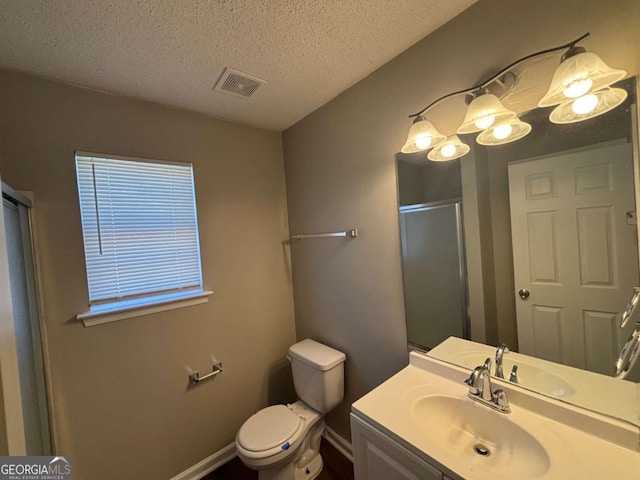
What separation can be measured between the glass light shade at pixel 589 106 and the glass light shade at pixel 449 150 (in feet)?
A: 0.96

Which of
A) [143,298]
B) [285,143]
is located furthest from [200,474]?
[285,143]

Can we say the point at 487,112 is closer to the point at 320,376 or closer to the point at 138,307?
the point at 320,376

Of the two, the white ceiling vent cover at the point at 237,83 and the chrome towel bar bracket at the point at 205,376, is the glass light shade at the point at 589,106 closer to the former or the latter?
the white ceiling vent cover at the point at 237,83

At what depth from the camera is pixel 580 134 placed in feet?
2.74

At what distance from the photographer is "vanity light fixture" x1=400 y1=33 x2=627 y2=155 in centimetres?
74

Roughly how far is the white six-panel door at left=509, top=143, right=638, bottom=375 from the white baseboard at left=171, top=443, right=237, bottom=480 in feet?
6.25

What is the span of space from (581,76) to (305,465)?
2210mm

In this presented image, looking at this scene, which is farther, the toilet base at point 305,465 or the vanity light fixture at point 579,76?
the toilet base at point 305,465

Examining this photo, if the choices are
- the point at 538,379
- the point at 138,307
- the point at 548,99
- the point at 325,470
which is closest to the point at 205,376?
the point at 138,307

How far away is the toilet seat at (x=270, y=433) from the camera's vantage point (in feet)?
4.37

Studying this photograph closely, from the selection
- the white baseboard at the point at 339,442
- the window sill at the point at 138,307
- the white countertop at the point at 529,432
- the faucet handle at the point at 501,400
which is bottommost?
the white baseboard at the point at 339,442

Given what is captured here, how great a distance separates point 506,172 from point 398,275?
66cm

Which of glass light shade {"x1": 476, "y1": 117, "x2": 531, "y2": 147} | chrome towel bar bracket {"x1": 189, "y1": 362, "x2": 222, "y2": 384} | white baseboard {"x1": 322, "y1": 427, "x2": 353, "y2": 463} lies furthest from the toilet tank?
glass light shade {"x1": 476, "y1": 117, "x2": 531, "y2": 147}

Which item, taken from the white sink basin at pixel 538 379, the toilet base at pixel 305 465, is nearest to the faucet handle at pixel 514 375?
the white sink basin at pixel 538 379
